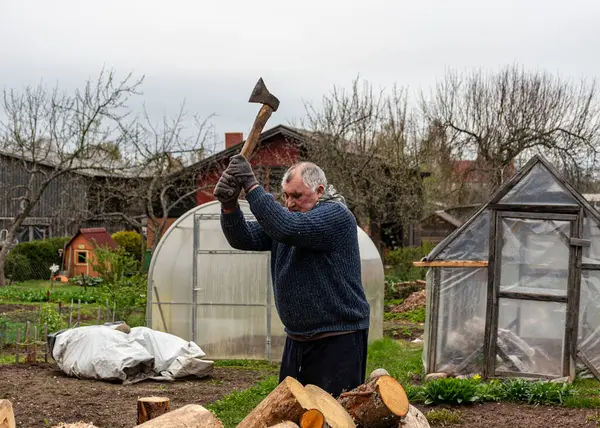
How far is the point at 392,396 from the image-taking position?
443 cm

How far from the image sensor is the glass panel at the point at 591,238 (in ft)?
30.3

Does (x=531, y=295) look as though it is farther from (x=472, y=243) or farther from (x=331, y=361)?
(x=331, y=361)

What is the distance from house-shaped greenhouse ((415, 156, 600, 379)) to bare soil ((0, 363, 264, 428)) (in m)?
2.73

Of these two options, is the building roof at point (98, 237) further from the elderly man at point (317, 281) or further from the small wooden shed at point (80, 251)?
the elderly man at point (317, 281)

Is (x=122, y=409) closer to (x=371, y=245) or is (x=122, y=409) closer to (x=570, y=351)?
(x=570, y=351)

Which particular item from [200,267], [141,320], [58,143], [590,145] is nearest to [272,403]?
[200,267]

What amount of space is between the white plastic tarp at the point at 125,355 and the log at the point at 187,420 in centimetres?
538

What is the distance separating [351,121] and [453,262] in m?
15.2

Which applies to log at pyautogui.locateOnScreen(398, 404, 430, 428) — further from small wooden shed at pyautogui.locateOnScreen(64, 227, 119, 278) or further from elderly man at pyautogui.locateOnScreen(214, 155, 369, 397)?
small wooden shed at pyautogui.locateOnScreen(64, 227, 119, 278)

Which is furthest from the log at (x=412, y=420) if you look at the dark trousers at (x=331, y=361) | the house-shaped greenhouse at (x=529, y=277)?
the house-shaped greenhouse at (x=529, y=277)

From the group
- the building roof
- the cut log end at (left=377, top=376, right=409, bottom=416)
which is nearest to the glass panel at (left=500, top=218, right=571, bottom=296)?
the cut log end at (left=377, top=376, right=409, bottom=416)

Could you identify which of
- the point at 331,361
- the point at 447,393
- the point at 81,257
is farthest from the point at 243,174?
the point at 81,257

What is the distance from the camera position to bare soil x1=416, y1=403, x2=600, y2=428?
695 centimetres

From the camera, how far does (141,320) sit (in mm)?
13742
